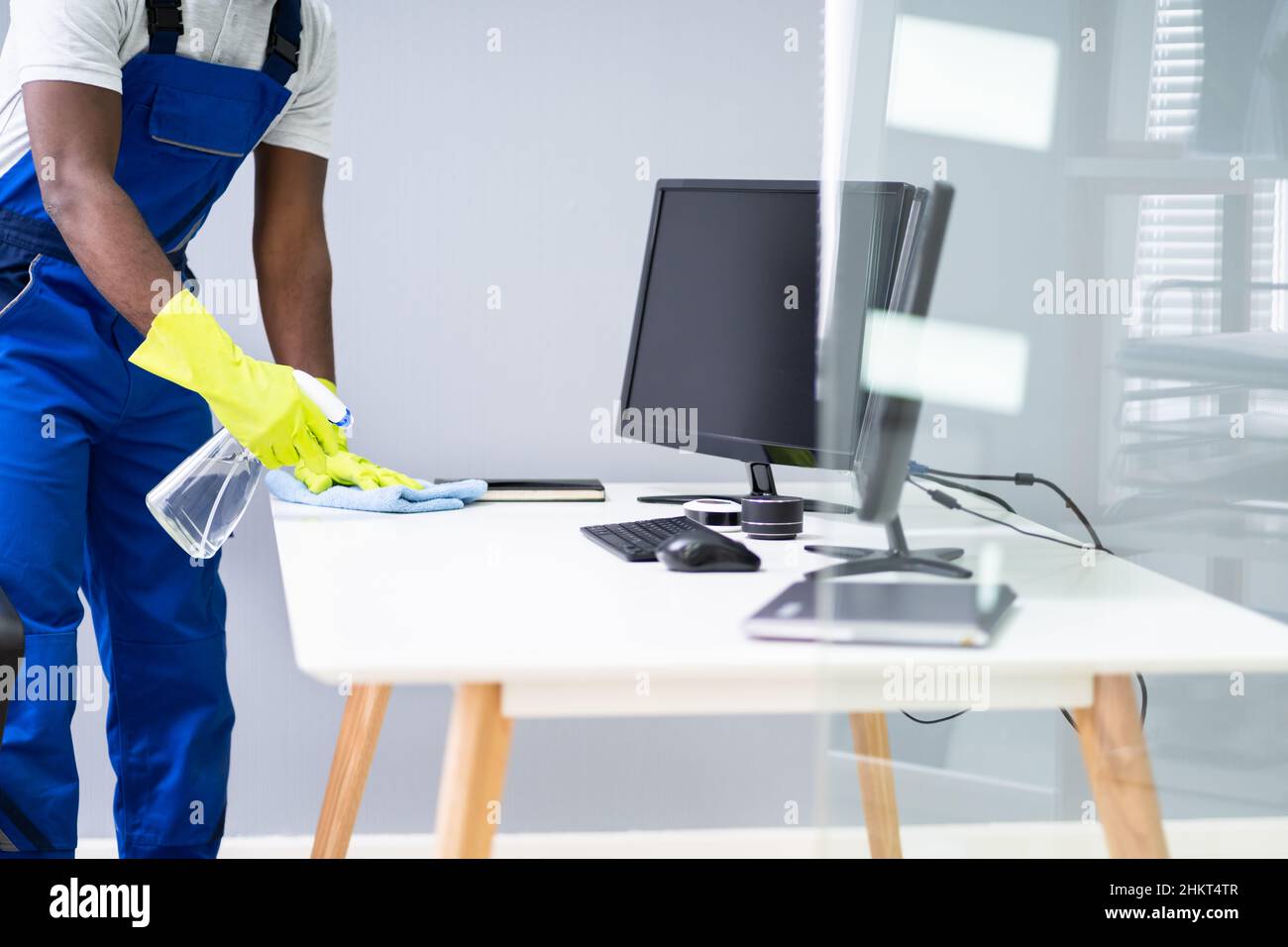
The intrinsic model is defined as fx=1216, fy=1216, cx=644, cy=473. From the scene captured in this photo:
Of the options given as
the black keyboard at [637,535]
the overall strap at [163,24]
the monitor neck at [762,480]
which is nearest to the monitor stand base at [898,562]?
the black keyboard at [637,535]

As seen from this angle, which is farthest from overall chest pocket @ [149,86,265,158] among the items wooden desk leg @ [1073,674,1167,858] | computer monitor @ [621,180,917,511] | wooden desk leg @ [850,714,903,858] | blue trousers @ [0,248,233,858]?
wooden desk leg @ [1073,674,1167,858]

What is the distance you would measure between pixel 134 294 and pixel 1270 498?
117 centimetres

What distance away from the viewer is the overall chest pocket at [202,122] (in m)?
1.50

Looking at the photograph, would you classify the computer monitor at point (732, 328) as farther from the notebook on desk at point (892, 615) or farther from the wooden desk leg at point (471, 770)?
the wooden desk leg at point (471, 770)

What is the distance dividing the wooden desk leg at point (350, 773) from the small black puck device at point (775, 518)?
1.89ft

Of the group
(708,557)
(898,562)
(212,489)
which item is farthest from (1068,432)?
(212,489)

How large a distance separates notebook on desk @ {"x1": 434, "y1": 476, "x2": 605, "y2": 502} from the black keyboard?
0.25 m

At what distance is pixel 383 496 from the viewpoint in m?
1.48

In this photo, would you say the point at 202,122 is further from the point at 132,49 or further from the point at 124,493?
the point at 124,493

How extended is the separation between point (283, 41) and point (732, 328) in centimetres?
70
